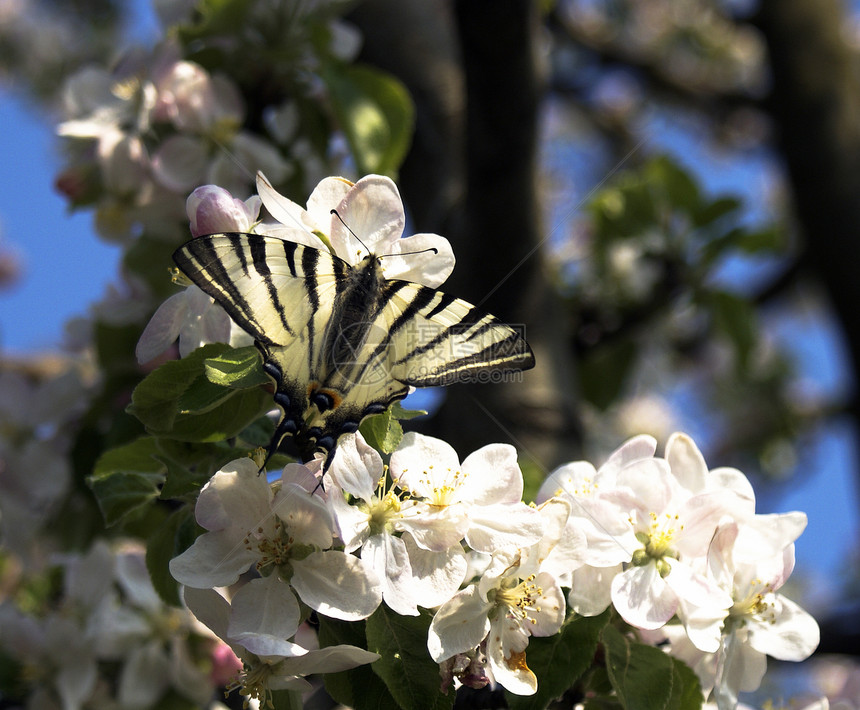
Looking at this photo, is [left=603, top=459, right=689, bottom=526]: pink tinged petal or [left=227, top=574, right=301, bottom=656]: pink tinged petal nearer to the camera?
[left=227, top=574, right=301, bottom=656]: pink tinged petal

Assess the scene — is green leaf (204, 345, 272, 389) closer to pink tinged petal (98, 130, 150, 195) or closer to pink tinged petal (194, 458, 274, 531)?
pink tinged petal (194, 458, 274, 531)

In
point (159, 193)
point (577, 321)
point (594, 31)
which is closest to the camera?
point (159, 193)

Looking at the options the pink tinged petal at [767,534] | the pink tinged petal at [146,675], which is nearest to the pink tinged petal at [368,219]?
the pink tinged petal at [767,534]

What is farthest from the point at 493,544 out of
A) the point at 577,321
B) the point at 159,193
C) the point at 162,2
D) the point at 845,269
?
the point at 845,269

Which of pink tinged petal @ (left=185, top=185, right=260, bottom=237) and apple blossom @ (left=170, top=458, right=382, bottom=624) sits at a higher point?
pink tinged petal @ (left=185, top=185, right=260, bottom=237)

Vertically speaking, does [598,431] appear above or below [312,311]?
below

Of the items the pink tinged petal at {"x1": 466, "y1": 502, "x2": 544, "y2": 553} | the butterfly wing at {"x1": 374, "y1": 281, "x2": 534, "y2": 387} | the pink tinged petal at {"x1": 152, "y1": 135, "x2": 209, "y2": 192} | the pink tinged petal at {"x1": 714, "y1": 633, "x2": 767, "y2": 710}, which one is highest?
the pink tinged petal at {"x1": 152, "y1": 135, "x2": 209, "y2": 192}

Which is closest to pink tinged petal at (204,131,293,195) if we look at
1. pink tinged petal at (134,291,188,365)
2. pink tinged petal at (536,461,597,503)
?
pink tinged petal at (134,291,188,365)

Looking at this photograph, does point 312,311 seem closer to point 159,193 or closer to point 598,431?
point 159,193
